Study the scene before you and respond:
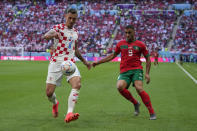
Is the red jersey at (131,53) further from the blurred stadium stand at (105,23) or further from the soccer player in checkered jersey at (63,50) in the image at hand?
the blurred stadium stand at (105,23)

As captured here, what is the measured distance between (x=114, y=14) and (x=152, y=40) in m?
10.1

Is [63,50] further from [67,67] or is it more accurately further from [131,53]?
[131,53]

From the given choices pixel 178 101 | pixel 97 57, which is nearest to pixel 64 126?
pixel 178 101

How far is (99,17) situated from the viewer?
5750cm

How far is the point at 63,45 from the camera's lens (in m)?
6.80

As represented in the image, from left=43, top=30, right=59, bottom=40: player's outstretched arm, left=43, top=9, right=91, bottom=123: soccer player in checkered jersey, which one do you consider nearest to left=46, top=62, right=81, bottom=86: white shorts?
left=43, top=9, right=91, bottom=123: soccer player in checkered jersey

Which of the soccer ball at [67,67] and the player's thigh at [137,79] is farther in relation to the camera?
the player's thigh at [137,79]

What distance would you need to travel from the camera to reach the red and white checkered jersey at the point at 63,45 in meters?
6.77

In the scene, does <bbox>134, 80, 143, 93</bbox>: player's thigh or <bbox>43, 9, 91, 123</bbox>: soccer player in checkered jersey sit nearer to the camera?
<bbox>43, 9, 91, 123</bbox>: soccer player in checkered jersey

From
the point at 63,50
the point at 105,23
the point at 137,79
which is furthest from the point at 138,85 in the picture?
the point at 105,23

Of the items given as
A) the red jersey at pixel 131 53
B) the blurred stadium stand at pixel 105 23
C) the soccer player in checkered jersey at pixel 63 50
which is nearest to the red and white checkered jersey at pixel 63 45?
the soccer player in checkered jersey at pixel 63 50

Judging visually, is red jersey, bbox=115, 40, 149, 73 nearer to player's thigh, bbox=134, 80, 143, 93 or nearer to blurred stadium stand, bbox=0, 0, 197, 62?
player's thigh, bbox=134, 80, 143, 93

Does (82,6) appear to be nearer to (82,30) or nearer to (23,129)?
(82,30)

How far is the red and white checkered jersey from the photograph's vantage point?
6.77 meters
